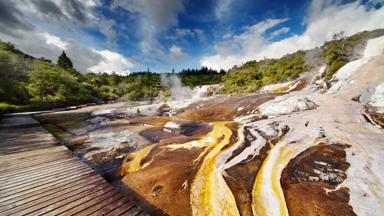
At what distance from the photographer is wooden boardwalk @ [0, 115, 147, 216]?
2715 mm

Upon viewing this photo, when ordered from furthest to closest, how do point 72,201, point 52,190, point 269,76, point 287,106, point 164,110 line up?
point 269,76
point 164,110
point 287,106
point 52,190
point 72,201

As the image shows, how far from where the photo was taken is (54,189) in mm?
3285

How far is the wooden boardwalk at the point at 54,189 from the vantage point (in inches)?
107

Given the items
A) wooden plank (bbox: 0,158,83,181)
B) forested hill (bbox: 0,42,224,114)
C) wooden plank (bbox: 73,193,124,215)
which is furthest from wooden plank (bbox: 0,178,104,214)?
forested hill (bbox: 0,42,224,114)

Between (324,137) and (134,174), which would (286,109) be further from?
(134,174)

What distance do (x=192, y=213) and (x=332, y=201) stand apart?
3196 mm

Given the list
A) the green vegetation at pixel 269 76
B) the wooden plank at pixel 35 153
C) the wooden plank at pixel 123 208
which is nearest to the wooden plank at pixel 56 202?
the wooden plank at pixel 123 208

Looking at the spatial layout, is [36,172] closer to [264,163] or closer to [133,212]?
[133,212]

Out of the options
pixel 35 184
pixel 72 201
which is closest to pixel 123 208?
pixel 72 201

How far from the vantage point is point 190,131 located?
991 centimetres

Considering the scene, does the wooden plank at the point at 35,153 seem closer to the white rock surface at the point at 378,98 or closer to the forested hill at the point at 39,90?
the white rock surface at the point at 378,98

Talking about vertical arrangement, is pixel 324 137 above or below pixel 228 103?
below

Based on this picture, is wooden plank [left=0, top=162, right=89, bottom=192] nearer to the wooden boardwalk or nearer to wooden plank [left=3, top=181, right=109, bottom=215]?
the wooden boardwalk

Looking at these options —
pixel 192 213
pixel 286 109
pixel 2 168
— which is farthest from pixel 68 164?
pixel 286 109
